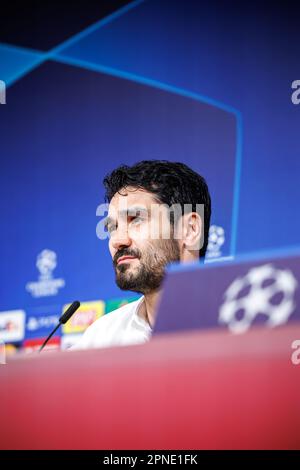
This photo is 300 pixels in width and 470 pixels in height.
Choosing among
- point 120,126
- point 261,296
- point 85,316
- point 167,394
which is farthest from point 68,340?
point 167,394

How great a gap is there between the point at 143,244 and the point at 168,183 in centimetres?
24

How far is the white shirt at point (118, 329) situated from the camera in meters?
2.30

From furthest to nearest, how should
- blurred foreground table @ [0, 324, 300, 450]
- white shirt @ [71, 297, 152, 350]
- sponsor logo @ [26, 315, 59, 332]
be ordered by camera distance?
sponsor logo @ [26, 315, 59, 332], white shirt @ [71, 297, 152, 350], blurred foreground table @ [0, 324, 300, 450]

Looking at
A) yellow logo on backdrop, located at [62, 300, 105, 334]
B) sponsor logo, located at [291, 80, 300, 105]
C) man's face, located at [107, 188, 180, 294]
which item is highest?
sponsor logo, located at [291, 80, 300, 105]

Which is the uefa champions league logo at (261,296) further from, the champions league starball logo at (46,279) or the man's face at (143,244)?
the champions league starball logo at (46,279)

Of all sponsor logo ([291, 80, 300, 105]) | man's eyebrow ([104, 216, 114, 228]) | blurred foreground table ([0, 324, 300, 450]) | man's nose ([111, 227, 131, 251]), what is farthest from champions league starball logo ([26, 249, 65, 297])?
blurred foreground table ([0, 324, 300, 450])

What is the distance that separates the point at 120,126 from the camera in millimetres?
2943

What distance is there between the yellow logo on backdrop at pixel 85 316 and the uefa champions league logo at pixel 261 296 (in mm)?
1456

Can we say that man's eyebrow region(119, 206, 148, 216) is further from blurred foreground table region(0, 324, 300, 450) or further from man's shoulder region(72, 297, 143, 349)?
blurred foreground table region(0, 324, 300, 450)

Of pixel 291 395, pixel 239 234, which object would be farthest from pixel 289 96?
pixel 291 395

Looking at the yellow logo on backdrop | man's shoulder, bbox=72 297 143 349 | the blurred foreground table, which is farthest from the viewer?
the yellow logo on backdrop

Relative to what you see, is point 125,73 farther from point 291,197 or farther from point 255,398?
point 255,398

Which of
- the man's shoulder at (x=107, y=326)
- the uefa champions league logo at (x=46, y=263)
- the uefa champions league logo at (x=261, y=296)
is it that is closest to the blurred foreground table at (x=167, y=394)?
the uefa champions league logo at (x=261, y=296)

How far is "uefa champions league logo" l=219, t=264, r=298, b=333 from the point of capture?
1.30 m
